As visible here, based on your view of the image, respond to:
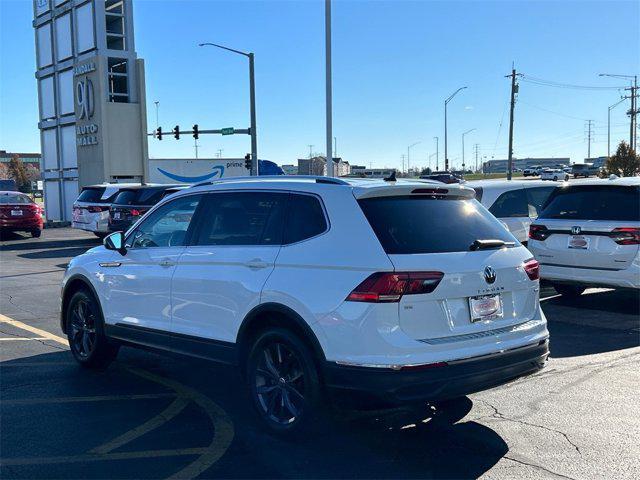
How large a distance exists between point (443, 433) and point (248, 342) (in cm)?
156

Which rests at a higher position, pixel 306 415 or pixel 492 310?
pixel 492 310

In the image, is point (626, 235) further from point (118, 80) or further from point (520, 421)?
point (118, 80)

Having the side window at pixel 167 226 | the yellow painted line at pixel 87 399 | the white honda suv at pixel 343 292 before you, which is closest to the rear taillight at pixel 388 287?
the white honda suv at pixel 343 292

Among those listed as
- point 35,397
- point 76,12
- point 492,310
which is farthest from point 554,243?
point 76,12

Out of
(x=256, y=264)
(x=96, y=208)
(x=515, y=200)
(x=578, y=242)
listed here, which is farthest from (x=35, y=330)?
(x=96, y=208)

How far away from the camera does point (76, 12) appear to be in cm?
3241

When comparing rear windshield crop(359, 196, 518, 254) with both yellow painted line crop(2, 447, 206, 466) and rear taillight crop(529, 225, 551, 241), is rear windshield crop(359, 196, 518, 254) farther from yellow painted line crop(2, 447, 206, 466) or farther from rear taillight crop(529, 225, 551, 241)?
rear taillight crop(529, 225, 551, 241)

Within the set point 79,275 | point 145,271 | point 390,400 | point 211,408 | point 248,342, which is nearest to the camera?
point 390,400

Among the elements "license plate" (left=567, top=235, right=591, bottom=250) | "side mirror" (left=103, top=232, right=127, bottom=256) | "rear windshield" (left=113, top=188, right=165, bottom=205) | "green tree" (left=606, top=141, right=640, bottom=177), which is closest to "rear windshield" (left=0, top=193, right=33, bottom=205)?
"rear windshield" (left=113, top=188, right=165, bottom=205)

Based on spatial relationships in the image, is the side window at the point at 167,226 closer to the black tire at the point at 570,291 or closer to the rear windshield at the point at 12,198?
the black tire at the point at 570,291

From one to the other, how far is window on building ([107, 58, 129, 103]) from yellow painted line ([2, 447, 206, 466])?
29.7 meters

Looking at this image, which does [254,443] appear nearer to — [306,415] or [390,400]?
[306,415]

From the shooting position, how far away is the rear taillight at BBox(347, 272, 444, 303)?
4188 mm

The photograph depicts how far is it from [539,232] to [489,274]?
17.4 ft
